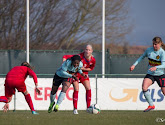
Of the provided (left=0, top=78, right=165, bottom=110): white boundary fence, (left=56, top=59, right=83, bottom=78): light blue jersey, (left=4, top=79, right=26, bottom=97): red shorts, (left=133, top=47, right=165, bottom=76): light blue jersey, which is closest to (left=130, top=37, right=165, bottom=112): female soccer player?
(left=133, top=47, right=165, bottom=76): light blue jersey

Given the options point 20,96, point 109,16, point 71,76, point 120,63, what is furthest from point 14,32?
point 71,76

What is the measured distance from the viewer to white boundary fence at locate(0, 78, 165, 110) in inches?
583

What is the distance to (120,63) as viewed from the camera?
18.8m

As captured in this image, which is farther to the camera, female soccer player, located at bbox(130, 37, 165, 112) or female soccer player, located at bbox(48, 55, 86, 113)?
female soccer player, located at bbox(130, 37, 165, 112)

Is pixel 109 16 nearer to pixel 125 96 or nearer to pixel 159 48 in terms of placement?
pixel 125 96

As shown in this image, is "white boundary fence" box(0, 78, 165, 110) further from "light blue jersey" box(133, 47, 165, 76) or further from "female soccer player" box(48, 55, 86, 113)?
"light blue jersey" box(133, 47, 165, 76)

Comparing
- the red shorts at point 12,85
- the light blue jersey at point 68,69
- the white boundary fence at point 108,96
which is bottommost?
the white boundary fence at point 108,96

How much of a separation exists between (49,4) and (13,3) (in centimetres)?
228

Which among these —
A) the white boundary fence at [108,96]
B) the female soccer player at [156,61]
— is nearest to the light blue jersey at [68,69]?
the female soccer player at [156,61]

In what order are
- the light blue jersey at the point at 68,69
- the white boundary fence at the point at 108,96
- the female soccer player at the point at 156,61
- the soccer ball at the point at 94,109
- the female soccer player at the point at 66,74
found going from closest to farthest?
1. the female soccer player at the point at 66,74
2. the light blue jersey at the point at 68,69
3. the female soccer player at the point at 156,61
4. the soccer ball at the point at 94,109
5. the white boundary fence at the point at 108,96

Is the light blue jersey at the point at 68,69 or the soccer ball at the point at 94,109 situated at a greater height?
the light blue jersey at the point at 68,69

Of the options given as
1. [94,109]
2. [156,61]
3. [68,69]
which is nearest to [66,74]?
[68,69]

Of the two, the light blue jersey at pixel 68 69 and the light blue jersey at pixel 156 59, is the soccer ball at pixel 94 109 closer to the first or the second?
the light blue jersey at pixel 68 69

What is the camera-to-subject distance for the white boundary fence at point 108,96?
14.8m
